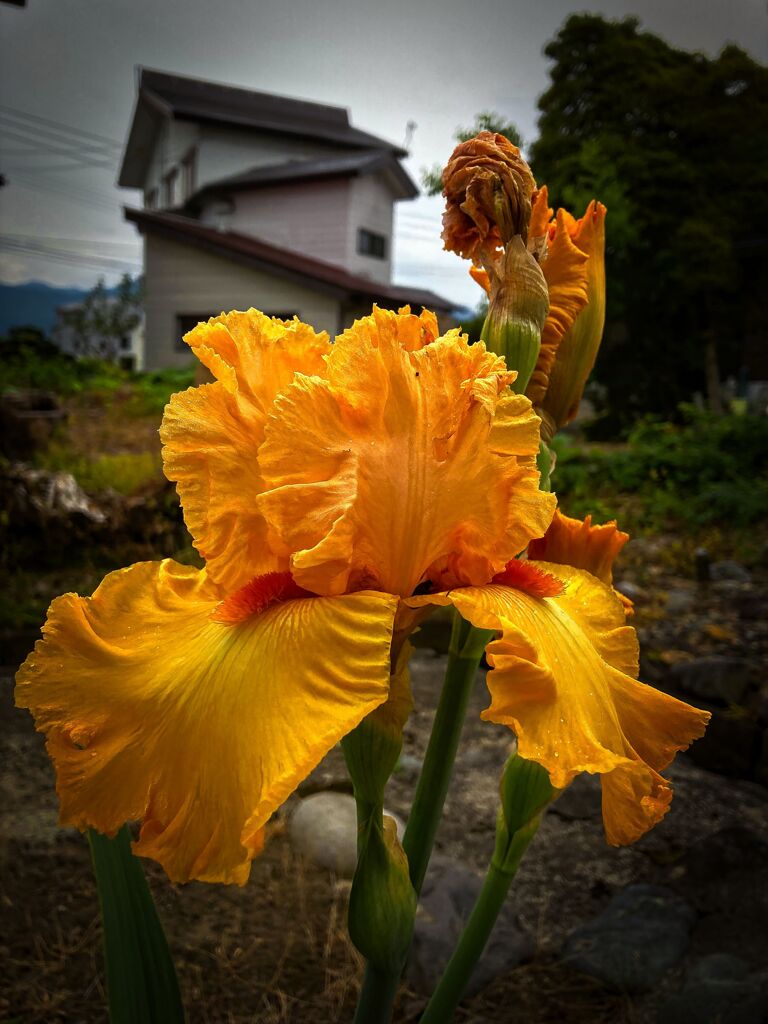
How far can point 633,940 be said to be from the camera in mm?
1797

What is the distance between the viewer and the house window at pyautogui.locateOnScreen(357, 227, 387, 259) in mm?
12844

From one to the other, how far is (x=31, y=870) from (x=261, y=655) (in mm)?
1711

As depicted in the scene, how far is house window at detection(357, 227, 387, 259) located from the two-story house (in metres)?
0.02

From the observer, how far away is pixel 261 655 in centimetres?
58

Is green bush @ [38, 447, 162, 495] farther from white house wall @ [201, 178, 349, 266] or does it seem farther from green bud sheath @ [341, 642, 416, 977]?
white house wall @ [201, 178, 349, 266]

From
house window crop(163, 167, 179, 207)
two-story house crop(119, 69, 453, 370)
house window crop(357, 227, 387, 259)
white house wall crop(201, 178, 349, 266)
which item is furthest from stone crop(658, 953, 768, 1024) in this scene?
house window crop(163, 167, 179, 207)

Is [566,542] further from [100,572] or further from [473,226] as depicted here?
[100,572]

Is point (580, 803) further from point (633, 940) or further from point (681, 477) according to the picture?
point (681, 477)

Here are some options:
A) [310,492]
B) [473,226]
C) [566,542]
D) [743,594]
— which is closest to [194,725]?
[310,492]

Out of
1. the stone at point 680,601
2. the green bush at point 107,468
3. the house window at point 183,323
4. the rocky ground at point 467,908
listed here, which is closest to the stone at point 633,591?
the stone at point 680,601

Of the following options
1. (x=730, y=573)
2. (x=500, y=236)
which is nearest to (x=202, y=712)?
(x=500, y=236)

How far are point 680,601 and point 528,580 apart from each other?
149 inches

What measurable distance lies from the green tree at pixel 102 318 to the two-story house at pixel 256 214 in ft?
6.71

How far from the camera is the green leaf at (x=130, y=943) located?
830 millimetres
